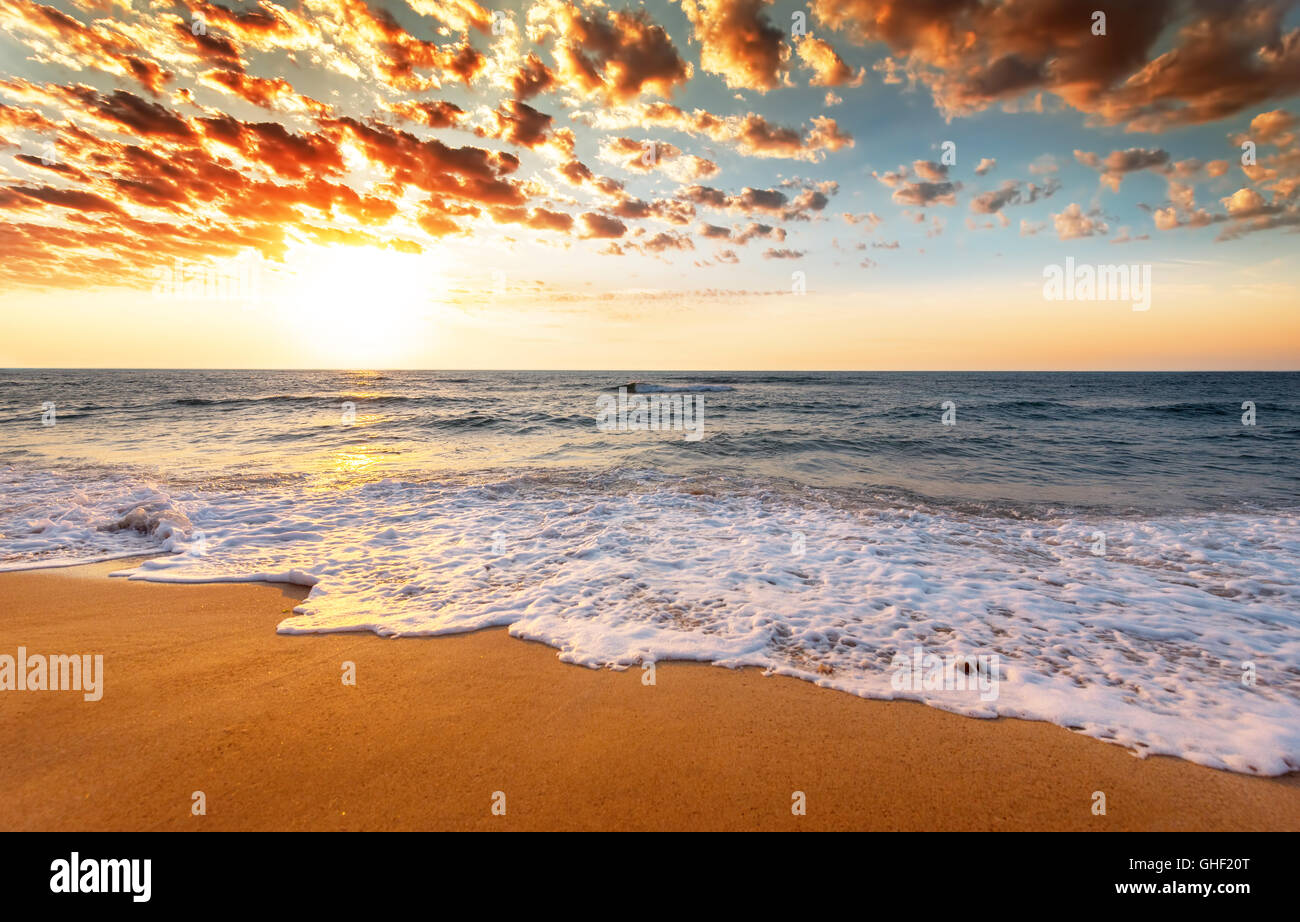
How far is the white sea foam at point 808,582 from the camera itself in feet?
13.0

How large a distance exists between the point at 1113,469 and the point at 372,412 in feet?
113

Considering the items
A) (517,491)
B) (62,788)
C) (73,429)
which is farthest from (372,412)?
(62,788)

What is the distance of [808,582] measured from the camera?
604 centimetres

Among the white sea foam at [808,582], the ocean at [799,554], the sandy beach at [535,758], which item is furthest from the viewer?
the ocean at [799,554]

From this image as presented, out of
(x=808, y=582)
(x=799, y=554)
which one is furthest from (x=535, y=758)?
(x=799, y=554)

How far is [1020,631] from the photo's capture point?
4879mm

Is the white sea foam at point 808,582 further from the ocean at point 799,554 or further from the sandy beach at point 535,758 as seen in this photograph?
the sandy beach at point 535,758

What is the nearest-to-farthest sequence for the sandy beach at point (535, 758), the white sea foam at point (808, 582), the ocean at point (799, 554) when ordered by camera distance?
the sandy beach at point (535, 758), the white sea foam at point (808, 582), the ocean at point (799, 554)

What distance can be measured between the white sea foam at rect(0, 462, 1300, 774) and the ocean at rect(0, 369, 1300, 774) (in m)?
0.04

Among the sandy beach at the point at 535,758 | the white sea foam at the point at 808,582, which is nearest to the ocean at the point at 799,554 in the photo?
the white sea foam at the point at 808,582

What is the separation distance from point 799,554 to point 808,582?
1.02 m

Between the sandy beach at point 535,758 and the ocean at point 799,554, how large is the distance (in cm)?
38

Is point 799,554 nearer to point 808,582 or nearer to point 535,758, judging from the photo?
point 808,582
